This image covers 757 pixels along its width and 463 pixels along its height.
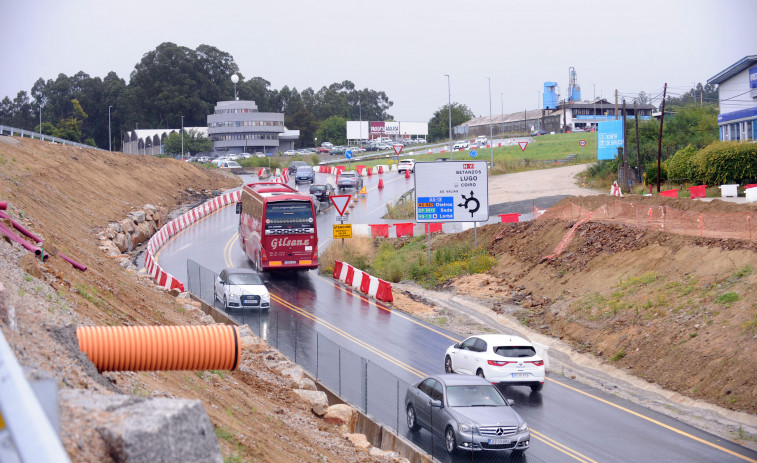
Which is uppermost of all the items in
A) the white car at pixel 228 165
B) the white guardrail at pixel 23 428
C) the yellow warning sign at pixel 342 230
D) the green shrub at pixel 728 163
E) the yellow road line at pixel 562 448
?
the white car at pixel 228 165

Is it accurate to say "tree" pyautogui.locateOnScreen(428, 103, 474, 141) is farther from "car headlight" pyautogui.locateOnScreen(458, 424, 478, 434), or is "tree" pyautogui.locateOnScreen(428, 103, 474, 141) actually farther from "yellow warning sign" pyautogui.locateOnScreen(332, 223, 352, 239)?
"car headlight" pyautogui.locateOnScreen(458, 424, 478, 434)

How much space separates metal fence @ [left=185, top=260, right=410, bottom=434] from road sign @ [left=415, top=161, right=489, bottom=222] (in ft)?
35.0

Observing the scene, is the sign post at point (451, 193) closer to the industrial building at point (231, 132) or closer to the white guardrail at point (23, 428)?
the white guardrail at point (23, 428)

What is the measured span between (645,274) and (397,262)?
599 inches

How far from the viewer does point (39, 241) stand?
1834cm

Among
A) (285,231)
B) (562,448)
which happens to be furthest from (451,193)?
(562,448)

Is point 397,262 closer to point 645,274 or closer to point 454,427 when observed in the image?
point 645,274

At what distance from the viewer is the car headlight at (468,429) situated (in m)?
14.1

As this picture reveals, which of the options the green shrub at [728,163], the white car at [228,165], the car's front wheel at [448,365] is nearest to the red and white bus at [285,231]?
the car's front wheel at [448,365]

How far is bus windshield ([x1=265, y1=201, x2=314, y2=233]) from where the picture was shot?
105 ft

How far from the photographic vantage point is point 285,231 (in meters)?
32.6

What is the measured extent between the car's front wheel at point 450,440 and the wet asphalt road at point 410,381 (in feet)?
→ 0.62

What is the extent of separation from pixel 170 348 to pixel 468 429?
7.77 meters

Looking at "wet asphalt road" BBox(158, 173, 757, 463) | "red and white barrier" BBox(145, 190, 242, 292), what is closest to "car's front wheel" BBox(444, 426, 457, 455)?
"wet asphalt road" BBox(158, 173, 757, 463)
